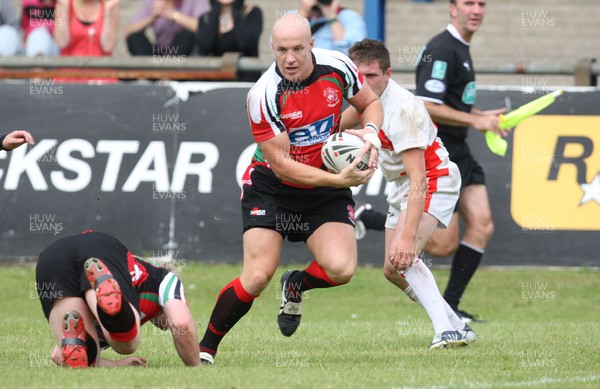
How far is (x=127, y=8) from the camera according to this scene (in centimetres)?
2052

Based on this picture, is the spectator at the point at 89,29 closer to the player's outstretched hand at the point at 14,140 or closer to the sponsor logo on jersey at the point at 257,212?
the player's outstretched hand at the point at 14,140

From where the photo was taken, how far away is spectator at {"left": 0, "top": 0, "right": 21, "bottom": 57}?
15.7 meters

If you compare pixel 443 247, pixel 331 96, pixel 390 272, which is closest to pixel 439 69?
pixel 443 247

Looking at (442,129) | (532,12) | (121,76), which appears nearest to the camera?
(442,129)

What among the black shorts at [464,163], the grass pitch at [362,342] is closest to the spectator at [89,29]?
the grass pitch at [362,342]

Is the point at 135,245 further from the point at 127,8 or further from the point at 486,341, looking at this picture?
the point at 127,8

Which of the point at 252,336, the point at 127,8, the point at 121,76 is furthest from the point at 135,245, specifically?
the point at 127,8

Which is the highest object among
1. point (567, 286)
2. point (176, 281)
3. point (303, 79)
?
point (303, 79)

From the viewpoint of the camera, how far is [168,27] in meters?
15.7

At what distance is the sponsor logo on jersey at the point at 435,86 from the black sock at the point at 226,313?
3191 millimetres

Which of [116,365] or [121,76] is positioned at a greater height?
[121,76]

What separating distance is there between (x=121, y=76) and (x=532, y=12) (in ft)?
26.4

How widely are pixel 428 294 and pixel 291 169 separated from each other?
1646mm

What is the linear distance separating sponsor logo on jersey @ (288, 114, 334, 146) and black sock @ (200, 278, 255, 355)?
1.03 meters
